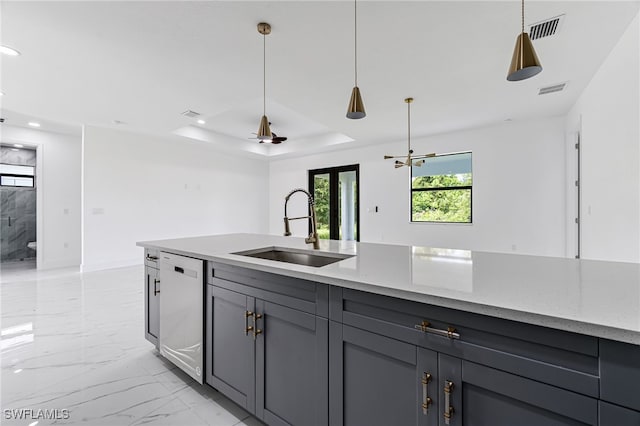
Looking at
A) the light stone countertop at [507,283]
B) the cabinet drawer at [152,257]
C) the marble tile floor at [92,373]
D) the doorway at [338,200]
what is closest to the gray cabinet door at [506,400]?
the light stone countertop at [507,283]

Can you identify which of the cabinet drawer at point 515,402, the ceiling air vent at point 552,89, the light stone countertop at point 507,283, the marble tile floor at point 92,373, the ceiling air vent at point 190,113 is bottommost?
the marble tile floor at point 92,373

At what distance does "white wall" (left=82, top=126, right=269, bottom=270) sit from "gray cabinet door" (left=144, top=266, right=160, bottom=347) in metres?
4.15

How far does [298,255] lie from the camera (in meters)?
2.02

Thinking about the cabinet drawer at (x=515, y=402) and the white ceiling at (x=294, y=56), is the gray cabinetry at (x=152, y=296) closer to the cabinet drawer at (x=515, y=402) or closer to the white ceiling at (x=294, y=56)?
the white ceiling at (x=294, y=56)

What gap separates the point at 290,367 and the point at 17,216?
850 cm

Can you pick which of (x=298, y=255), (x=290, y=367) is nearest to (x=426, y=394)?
(x=290, y=367)

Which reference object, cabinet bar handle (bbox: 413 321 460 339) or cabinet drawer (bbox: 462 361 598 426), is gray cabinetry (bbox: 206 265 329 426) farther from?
cabinet drawer (bbox: 462 361 598 426)

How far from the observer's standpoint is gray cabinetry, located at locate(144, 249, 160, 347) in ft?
7.04

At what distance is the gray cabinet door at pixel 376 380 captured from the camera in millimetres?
955

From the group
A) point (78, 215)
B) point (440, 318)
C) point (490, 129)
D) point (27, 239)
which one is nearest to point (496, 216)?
point (490, 129)

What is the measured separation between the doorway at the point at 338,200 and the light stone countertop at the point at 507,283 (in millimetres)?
5484

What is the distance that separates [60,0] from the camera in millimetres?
2049

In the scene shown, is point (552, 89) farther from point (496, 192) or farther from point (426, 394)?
point (426, 394)

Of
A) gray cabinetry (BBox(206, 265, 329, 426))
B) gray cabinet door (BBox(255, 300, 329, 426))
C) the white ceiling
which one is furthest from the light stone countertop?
the white ceiling
